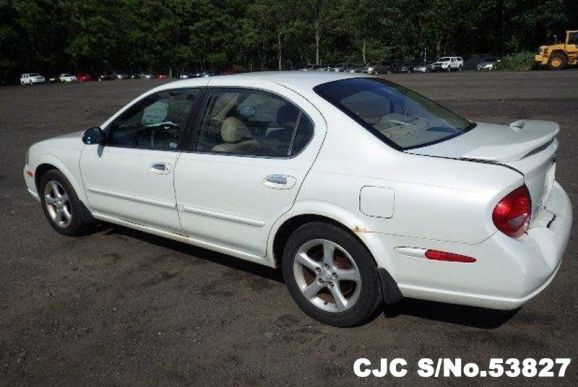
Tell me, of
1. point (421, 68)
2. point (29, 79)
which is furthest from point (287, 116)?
point (29, 79)

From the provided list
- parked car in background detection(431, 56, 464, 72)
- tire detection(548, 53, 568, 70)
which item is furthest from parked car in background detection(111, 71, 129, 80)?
tire detection(548, 53, 568, 70)

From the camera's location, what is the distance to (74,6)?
249 feet

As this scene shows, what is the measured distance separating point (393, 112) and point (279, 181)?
0.98m

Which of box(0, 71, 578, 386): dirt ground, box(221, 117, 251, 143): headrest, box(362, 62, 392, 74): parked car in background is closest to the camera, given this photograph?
box(0, 71, 578, 386): dirt ground

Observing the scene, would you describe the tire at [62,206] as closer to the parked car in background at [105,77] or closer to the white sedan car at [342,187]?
the white sedan car at [342,187]

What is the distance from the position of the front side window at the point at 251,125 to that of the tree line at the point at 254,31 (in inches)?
2327

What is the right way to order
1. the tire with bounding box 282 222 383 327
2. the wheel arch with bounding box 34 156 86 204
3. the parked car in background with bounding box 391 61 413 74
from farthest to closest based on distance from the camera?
the parked car in background with bounding box 391 61 413 74
the wheel arch with bounding box 34 156 86 204
the tire with bounding box 282 222 383 327

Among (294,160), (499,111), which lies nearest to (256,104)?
(294,160)

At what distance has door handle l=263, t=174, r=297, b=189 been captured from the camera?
10.7ft

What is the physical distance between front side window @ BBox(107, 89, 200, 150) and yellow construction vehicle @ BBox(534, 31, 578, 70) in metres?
39.5

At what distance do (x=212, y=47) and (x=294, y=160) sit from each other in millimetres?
89519

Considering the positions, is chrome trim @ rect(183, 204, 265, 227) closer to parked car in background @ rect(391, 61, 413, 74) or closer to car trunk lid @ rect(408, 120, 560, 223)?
car trunk lid @ rect(408, 120, 560, 223)

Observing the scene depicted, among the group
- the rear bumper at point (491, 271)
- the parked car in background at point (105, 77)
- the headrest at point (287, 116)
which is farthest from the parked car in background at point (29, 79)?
the rear bumper at point (491, 271)

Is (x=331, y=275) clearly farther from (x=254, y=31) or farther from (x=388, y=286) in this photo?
(x=254, y=31)
